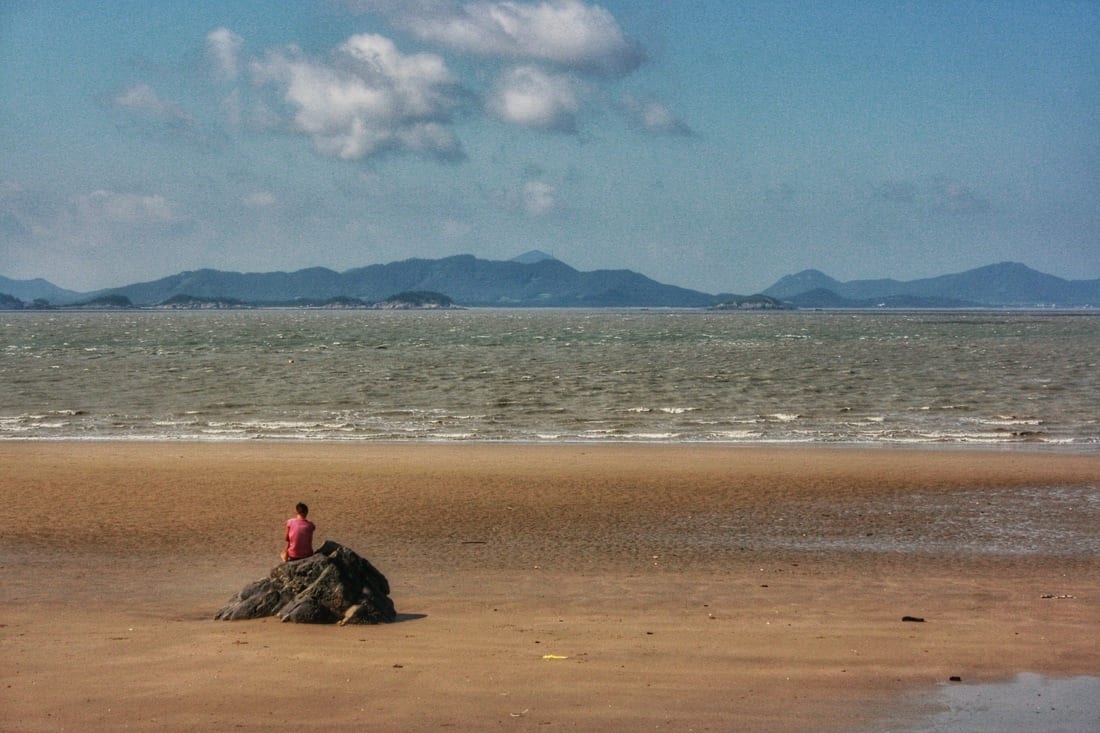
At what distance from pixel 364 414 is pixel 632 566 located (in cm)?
2505

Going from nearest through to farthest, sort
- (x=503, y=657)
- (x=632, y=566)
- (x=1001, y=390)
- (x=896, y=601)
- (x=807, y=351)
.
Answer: (x=503, y=657) < (x=896, y=601) < (x=632, y=566) < (x=1001, y=390) < (x=807, y=351)

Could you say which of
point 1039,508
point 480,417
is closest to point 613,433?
point 480,417

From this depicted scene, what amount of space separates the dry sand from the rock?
0.30 meters

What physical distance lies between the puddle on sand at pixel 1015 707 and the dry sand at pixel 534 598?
258mm

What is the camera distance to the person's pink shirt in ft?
43.6

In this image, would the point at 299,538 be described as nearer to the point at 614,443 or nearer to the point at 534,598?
the point at 534,598

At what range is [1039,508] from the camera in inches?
800

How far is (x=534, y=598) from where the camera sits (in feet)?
44.5

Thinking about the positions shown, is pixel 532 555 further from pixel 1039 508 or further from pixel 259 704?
pixel 1039 508

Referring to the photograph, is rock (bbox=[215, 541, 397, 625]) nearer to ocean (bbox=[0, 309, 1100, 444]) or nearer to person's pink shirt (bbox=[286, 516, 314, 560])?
person's pink shirt (bbox=[286, 516, 314, 560])

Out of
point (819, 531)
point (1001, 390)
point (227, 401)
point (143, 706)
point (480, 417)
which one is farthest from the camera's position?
point (1001, 390)

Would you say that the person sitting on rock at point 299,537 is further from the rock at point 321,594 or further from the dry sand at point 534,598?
the dry sand at point 534,598

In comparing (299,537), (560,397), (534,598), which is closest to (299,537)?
(299,537)

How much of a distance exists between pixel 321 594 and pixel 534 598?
2673 millimetres
